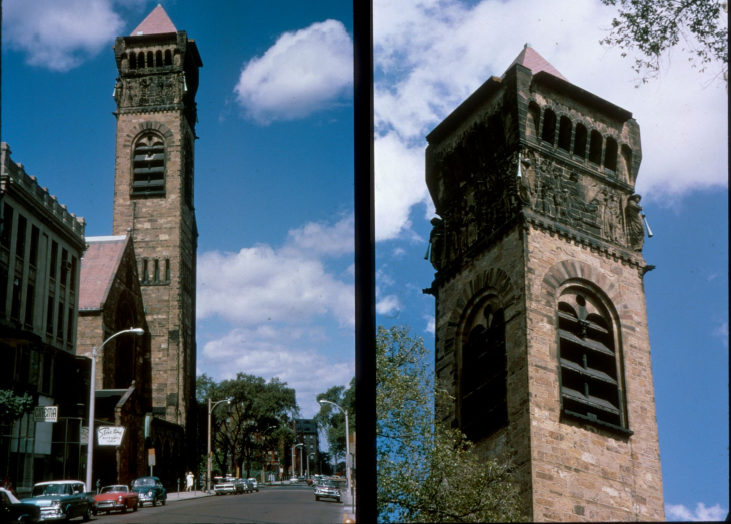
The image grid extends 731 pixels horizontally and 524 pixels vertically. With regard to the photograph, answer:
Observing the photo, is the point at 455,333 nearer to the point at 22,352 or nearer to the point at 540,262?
the point at 540,262

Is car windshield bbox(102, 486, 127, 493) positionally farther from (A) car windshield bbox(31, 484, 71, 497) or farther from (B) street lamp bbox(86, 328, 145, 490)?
(A) car windshield bbox(31, 484, 71, 497)

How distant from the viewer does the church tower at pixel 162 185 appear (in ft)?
27.8

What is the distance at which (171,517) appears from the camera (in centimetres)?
754

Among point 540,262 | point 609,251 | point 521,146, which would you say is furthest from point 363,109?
point 609,251

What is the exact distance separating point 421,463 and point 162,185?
5.05 metres

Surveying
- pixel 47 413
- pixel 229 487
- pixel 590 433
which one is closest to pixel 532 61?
pixel 590 433

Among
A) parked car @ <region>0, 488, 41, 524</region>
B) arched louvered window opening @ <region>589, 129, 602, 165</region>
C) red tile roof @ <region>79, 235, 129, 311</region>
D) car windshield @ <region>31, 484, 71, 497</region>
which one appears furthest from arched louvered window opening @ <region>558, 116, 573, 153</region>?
parked car @ <region>0, 488, 41, 524</region>

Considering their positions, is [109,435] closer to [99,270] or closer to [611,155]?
[99,270]

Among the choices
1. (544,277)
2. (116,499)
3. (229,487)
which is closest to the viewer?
(116,499)

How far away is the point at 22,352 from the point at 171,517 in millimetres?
2376

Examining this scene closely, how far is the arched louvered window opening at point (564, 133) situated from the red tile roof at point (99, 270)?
5250mm

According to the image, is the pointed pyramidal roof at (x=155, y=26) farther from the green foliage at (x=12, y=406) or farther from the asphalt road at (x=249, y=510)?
the asphalt road at (x=249, y=510)

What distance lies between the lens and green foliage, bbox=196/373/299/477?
325 inches

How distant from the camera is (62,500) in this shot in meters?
7.30
